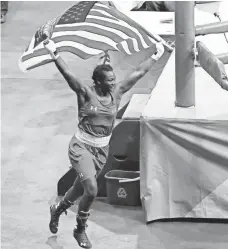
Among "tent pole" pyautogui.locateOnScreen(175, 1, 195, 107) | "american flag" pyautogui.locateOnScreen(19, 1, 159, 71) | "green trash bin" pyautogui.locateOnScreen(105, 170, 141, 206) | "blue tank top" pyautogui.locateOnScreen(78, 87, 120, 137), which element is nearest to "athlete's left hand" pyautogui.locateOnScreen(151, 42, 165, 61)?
"american flag" pyautogui.locateOnScreen(19, 1, 159, 71)

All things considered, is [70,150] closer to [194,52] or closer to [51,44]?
[51,44]

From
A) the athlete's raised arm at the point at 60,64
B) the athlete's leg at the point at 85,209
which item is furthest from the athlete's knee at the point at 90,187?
the athlete's raised arm at the point at 60,64

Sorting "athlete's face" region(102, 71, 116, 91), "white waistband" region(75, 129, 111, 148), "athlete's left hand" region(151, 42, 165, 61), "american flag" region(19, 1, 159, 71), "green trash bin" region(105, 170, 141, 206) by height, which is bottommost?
"green trash bin" region(105, 170, 141, 206)

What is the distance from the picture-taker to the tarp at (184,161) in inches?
260

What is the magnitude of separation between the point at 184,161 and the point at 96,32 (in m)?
1.44

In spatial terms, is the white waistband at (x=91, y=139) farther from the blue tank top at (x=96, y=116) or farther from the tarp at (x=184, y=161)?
the tarp at (x=184, y=161)

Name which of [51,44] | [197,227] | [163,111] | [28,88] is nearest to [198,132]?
[163,111]

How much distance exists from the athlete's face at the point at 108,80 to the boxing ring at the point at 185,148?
0.71 metres

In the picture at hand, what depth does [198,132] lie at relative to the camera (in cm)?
658

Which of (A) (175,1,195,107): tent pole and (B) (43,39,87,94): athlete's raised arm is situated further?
(A) (175,1,195,107): tent pole

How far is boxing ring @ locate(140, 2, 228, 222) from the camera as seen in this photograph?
260 inches

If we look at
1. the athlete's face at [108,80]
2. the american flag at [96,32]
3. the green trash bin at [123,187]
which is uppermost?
the american flag at [96,32]

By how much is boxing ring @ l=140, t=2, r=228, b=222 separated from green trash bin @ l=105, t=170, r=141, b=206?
13.0 inches

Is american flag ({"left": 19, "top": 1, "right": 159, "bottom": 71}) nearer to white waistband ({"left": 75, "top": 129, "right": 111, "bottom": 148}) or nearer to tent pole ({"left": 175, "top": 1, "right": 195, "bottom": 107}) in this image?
tent pole ({"left": 175, "top": 1, "right": 195, "bottom": 107})
